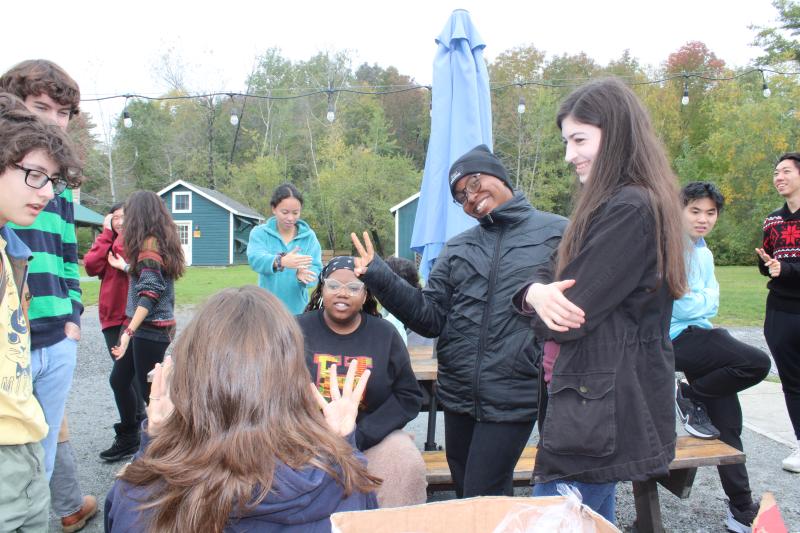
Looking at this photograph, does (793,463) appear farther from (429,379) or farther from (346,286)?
(346,286)

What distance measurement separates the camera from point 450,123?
448 centimetres

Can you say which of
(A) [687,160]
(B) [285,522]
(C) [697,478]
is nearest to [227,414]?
(B) [285,522]

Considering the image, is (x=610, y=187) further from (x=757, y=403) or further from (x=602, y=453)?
(x=757, y=403)

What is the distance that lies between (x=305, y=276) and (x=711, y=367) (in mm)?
2817

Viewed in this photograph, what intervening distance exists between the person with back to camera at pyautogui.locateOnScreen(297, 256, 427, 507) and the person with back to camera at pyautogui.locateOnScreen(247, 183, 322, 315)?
1.27m

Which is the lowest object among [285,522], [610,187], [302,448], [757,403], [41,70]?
[757,403]

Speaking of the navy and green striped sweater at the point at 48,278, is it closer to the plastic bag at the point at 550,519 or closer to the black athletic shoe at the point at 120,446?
the black athletic shoe at the point at 120,446

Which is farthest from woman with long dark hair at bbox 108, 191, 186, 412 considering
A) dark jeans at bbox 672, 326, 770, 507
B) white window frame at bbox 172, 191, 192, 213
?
white window frame at bbox 172, 191, 192, 213

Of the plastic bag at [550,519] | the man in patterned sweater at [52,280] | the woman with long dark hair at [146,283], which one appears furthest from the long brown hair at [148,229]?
the plastic bag at [550,519]

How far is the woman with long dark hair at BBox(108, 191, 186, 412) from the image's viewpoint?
421 centimetres

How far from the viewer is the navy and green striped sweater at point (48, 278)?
2.60m

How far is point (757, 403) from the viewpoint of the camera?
19.3 ft

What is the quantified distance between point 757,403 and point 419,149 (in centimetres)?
4584

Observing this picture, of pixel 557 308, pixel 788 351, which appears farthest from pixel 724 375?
pixel 557 308
